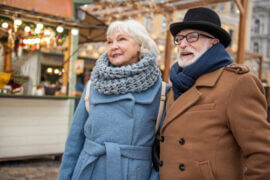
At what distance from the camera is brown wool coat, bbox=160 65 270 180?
151cm

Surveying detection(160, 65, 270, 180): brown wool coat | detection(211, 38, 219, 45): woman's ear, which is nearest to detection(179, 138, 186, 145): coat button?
detection(160, 65, 270, 180): brown wool coat

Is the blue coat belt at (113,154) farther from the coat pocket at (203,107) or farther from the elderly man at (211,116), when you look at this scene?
the coat pocket at (203,107)

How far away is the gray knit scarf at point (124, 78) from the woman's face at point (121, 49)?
9 cm

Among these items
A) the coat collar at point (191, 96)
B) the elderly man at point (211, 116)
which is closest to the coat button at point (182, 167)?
the elderly man at point (211, 116)

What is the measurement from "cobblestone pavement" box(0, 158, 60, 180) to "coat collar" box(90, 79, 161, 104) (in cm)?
301

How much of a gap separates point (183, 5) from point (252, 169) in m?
6.51

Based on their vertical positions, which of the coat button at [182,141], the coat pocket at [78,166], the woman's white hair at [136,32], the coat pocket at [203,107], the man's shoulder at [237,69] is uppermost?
the woman's white hair at [136,32]

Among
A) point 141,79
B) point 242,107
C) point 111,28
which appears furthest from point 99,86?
point 242,107

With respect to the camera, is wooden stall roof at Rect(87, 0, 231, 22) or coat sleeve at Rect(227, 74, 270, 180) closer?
coat sleeve at Rect(227, 74, 270, 180)

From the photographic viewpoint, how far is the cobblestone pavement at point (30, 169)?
4.53m

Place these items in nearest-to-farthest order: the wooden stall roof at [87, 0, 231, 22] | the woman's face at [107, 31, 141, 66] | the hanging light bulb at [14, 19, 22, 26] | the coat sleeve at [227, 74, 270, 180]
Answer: the coat sleeve at [227, 74, 270, 180]
the woman's face at [107, 31, 141, 66]
the hanging light bulb at [14, 19, 22, 26]
the wooden stall roof at [87, 0, 231, 22]

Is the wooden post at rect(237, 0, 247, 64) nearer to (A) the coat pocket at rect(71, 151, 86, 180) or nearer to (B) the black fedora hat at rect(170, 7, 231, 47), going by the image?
(B) the black fedora hat at rect(170, 7, 231, 47)

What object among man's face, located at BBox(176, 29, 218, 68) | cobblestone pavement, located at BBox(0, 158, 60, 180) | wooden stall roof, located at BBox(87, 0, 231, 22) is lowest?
cobblestone pavement, located at BBox(0, 158, 60, 180)

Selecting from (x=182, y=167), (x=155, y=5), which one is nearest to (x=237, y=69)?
(x=182, y=167)
